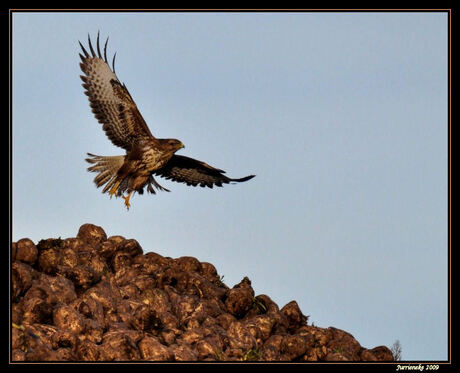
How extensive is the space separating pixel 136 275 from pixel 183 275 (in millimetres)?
987

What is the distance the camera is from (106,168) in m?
25.0

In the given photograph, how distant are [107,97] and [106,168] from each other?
1.87 metres

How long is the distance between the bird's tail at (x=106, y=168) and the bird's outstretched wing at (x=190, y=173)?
146 cm

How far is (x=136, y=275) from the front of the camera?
20.3 meters

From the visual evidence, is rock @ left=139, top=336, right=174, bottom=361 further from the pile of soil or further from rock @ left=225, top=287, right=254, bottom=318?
rock @ left=225, top=287, right=254, bottom=318

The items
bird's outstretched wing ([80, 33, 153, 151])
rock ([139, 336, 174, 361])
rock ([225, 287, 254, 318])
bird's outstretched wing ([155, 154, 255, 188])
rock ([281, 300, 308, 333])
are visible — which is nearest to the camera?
rock ([139, 336, 174, 361])

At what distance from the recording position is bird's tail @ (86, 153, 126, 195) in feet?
81.5

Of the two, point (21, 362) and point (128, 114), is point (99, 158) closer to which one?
point (128, 114)

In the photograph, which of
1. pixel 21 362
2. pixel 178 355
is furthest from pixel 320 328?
pixel 21 362

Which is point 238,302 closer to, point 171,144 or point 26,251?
point 26,251

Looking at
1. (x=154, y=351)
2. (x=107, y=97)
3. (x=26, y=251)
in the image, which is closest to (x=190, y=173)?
(x=107, y=97)

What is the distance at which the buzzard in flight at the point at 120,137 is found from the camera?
957 inches

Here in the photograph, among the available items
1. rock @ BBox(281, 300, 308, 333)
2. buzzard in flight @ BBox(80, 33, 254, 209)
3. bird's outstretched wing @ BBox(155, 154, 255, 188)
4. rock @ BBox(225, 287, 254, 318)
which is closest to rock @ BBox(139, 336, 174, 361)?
rock @ BBox(225, 287, 254, 318)

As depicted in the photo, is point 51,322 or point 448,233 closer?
point 51,322
